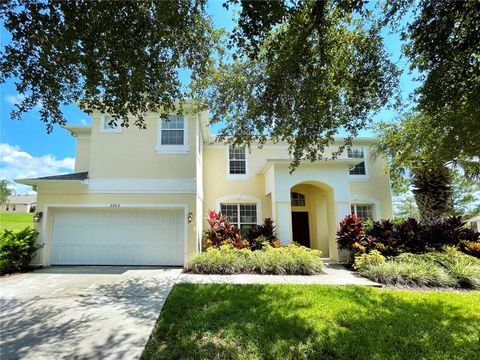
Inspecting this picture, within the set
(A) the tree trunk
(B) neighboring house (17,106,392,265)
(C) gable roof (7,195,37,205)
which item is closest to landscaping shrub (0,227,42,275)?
(B) neighboring house (17,106,392,265)

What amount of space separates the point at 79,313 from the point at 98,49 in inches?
199

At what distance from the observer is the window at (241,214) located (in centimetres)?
1478

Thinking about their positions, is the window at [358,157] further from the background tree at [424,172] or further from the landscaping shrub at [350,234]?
the landscaping shrub at [350,234]

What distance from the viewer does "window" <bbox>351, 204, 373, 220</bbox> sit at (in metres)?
15.9

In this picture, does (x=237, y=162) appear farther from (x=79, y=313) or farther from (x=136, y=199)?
(x=79, y=313)

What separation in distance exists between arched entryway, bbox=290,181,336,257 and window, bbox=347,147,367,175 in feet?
8.54

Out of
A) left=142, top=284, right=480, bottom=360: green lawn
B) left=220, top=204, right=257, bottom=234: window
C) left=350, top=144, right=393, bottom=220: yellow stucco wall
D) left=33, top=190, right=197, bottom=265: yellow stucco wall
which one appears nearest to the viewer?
left=142, top=284, right=480, bottom=360: green lawn

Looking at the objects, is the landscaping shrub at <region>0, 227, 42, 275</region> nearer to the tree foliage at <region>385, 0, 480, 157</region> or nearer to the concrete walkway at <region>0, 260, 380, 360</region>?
the concrete walkway at <region>0, 260, 380, 360</region>

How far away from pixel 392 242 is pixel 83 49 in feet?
→ 38.6

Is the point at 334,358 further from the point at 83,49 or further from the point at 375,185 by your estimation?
the point at 375,185

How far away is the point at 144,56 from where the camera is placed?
17.7ft

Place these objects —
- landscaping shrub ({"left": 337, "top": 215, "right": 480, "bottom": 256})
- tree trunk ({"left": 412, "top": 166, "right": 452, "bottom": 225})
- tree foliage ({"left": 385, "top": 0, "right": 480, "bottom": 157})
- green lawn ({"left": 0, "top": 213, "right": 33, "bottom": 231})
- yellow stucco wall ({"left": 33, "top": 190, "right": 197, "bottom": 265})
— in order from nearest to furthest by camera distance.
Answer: tree foliage ({"left": 385, "top": 0, "right": 480, "bottom": 157}) < yellow stucco wall ({"left": 33, "top": 190, "right": 197, "bottom": 265}) < landscaping shrub ({"left": 337, "top": 215, "right": 480, "bottom": 256}) < tree trunk ({"left": 412, "top": 166, "right": 452, "bottom": 225}) < green lawn ({"left": 0, "top": 213, "right": 33, "bottom": 231})

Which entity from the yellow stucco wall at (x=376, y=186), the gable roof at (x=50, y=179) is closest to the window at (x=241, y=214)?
the yellow stucco wall at (x=376, y=186)

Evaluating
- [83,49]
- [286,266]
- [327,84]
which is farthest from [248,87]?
[286,266]
